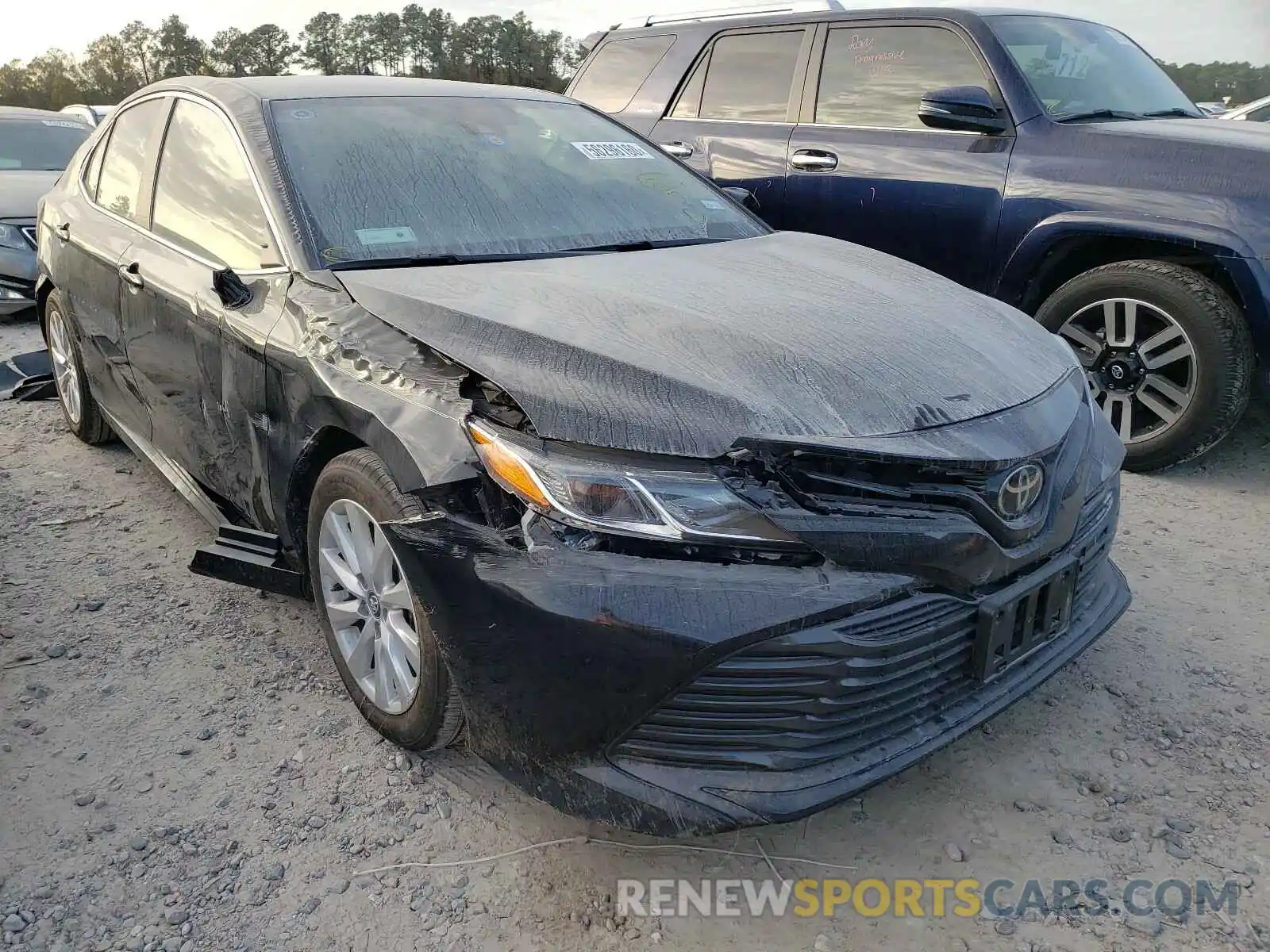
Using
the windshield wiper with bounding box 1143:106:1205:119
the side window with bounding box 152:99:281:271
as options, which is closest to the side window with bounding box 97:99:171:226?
the side window with bounding box 152:99:281:271

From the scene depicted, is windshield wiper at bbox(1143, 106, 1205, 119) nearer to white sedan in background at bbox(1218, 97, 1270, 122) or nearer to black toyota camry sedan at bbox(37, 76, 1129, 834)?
black toyota camry sedan at bbox(37, 76, 1129, 834)

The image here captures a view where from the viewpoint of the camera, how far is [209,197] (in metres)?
2.91

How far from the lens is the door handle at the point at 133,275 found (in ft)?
10.4

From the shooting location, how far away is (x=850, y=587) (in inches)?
69.8

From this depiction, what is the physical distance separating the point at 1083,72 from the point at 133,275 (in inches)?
169

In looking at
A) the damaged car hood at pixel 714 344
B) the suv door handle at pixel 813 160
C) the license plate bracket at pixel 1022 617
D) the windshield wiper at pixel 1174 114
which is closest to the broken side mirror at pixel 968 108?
the suv door handle at pixel 813 160

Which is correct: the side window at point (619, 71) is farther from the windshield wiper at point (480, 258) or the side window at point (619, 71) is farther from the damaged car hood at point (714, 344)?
the damaged car hood at point (714, 344)

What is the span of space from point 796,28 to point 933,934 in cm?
475

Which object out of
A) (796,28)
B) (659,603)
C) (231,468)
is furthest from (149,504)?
(796,28)

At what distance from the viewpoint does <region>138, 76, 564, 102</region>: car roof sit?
3029 millimetres

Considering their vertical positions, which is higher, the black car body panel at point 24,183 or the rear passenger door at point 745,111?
the rear passenger door at point 745,111

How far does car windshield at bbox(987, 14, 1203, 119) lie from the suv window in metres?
1.11

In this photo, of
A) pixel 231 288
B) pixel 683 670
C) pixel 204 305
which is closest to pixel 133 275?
pixel 204 305

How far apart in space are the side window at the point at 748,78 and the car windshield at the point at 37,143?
5923 millimetres
